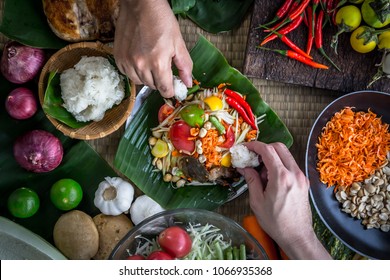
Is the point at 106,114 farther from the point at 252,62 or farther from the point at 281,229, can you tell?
the point at 281,229

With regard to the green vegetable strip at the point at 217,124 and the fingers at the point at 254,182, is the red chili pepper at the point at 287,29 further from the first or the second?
the fingers at the point at 254,182

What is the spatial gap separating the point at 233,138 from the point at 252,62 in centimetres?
32

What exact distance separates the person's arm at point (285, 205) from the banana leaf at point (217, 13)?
53 centimetres

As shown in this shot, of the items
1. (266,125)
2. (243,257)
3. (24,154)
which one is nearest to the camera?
(243,257)

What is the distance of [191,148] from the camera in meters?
2.12

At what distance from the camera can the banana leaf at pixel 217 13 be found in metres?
2.19

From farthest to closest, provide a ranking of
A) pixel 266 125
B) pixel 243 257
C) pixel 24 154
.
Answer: pixel 266 125 < pixel 24 154 < pixel 243 257

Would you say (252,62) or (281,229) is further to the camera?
(252,62)

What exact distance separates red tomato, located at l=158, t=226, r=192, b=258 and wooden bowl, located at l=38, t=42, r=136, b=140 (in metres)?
0.46

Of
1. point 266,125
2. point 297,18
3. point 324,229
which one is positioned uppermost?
point 297,18

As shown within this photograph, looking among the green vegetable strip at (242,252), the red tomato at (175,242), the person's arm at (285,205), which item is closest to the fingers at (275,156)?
the person's arm at (285,205)

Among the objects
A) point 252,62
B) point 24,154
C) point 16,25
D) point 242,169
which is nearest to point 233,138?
point 242,169

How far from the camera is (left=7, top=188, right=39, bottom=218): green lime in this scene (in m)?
2.05

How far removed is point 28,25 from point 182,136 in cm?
74
